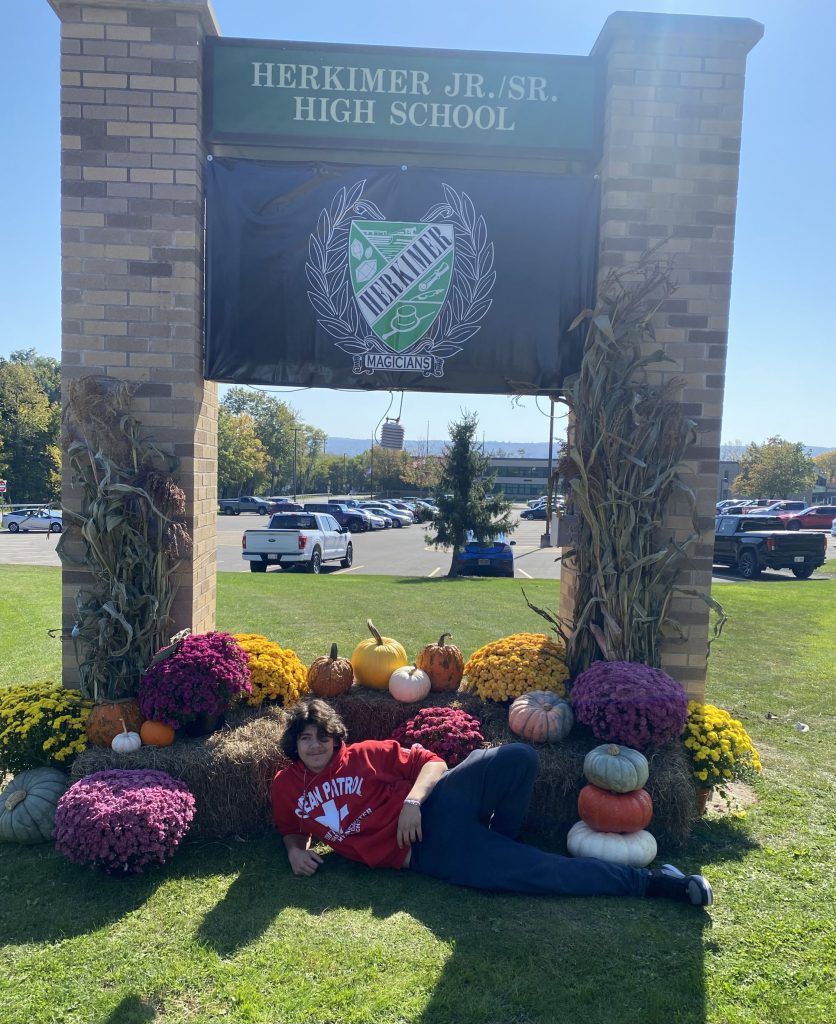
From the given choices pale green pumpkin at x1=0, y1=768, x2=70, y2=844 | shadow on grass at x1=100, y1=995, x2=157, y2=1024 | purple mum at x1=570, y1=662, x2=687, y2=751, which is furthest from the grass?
purple mum at x1=570, y1=662, x2=687, y2=751

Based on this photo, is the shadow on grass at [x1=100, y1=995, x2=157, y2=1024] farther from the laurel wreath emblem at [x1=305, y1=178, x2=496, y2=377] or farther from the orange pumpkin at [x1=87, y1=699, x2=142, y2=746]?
the laurel wreath emblem at [x1=305, y1=178, x2=496, y2=377]

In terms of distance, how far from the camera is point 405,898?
10.6ft

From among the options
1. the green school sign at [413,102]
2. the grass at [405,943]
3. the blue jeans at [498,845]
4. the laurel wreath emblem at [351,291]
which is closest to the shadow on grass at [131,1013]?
the grass at [405,943]

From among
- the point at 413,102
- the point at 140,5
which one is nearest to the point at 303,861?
the point at 413,102

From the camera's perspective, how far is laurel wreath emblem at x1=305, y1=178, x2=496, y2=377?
15.1 ft

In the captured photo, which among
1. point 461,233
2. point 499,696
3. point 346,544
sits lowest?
point 346,544

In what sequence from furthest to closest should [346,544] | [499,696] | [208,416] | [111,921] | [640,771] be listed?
[346,544] < [208,416] < [499,696] < [640,771] < [111,921]

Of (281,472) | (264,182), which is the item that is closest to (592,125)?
(264,182)

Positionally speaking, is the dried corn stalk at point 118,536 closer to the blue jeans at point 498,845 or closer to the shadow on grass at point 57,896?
the shadow on grass at point 57,896

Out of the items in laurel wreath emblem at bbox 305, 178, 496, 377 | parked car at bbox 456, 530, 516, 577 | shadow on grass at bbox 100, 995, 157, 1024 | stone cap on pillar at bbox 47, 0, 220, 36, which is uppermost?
stone cap on pillar at bbox 47, 0, 220, 36

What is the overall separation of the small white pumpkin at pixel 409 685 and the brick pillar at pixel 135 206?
64.5 inches

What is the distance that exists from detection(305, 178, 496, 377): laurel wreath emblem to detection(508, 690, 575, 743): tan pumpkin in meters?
2.19

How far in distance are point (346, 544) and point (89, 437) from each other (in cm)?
1861

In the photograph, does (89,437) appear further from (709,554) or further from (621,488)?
(709,554)
